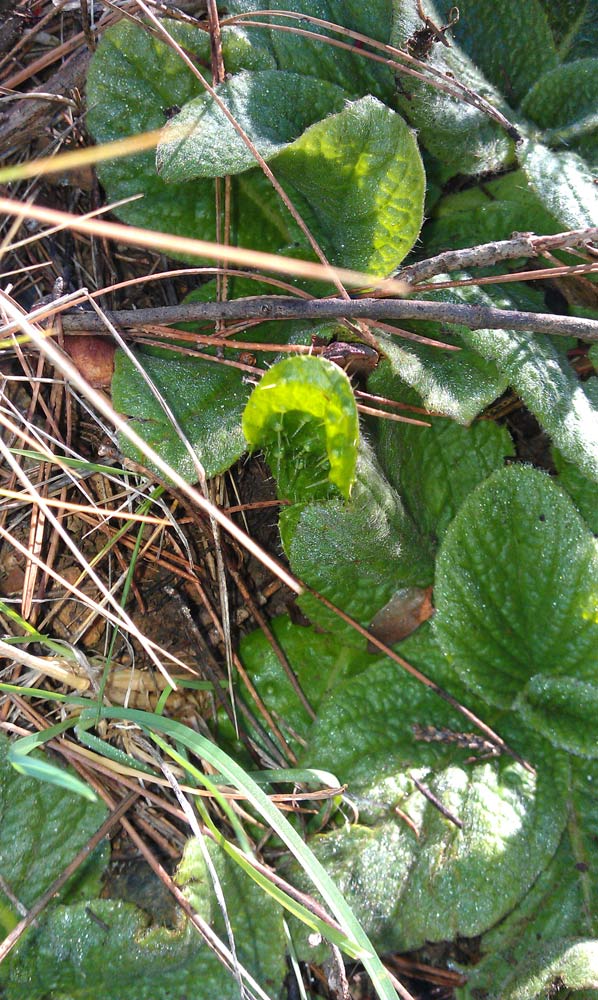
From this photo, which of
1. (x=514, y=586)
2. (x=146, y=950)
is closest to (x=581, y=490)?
(x=514, y=586)

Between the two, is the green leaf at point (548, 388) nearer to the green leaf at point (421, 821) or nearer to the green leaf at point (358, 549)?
the green leaf at point (358, 549)

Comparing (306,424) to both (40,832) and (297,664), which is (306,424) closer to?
(297,664)

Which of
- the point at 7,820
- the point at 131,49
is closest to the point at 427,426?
the point at 131,49

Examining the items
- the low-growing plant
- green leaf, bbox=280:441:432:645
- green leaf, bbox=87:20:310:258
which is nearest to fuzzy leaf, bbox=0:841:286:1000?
the low-growing plant

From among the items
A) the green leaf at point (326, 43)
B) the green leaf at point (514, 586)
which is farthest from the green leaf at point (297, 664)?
the green leaf at point (326, 43)

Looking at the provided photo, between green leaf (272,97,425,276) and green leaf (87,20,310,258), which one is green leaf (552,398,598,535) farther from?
green leaf (87,20,310,258)

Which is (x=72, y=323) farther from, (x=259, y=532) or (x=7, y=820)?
(x=7, y=820)
